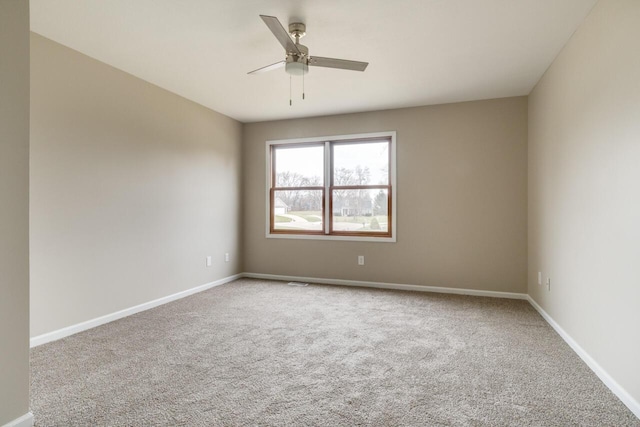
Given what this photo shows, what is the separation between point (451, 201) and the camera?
172 inches

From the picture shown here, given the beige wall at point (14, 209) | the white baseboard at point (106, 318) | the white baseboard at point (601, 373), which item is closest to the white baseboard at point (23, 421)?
the beige wall at point (14, 209)

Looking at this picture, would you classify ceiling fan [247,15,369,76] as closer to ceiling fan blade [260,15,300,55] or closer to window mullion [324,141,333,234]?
ceiling fan blade [260,15,300,55]

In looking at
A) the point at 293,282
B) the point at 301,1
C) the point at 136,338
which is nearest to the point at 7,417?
the point at 136,338

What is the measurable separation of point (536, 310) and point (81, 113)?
15.9ft

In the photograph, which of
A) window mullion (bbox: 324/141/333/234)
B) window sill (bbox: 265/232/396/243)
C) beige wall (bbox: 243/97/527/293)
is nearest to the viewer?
beige wall (bbox: 243/97/527/293)

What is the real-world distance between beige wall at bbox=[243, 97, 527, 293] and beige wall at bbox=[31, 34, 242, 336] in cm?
177

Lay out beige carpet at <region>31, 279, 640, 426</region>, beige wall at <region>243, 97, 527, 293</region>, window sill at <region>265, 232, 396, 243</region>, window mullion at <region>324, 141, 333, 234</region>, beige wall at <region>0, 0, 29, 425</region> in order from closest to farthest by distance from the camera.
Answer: beige wall at <region>0, 0, 29, 425</region>
beige carpet at <region>31, 279, 640, 426</region>
beige wall at <region>243, 97, 527, 293</region>
window sill at <region>265, 232, 396, 243</region>
window mullion at <region>324, 141, 333, 234</region>

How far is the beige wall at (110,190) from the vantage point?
2732mm

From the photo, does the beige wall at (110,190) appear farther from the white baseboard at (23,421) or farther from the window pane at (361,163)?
the window pane at (361,163)

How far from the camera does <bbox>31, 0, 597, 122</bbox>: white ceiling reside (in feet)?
7.60

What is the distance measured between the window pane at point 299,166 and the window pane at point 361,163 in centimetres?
25

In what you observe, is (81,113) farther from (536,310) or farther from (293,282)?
(536,310)

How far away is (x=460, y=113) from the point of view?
432 centimetres

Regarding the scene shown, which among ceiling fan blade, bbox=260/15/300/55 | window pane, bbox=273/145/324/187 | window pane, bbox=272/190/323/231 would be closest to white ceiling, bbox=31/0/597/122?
ceiling fan blade, bbox=260/15/300/55
